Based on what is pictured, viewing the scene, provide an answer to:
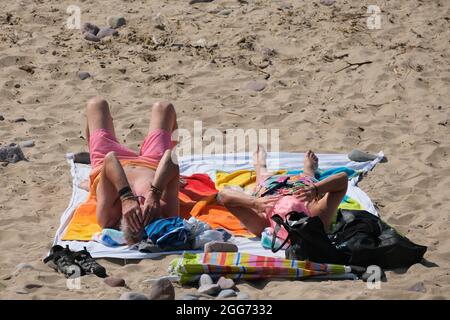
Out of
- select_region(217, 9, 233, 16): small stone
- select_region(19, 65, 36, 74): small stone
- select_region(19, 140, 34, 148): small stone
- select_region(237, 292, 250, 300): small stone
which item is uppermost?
select_region(217, 9, 233, 16): small stone

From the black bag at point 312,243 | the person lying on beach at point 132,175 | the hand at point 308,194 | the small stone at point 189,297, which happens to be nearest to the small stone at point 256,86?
the person lying on beach at point 132,175

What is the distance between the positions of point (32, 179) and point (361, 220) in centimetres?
258

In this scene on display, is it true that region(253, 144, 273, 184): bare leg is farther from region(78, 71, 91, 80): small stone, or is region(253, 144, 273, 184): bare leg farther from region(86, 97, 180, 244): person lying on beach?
region(78, 71, 91, 80): small stone

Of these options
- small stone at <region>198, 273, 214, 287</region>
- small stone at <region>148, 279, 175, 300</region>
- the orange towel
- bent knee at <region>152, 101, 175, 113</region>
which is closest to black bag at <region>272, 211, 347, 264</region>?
small stone at <region>198, 273, 214, 287</region>

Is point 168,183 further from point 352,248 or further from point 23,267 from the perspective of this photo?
point 352,248

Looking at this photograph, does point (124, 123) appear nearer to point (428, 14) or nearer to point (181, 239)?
point (181, 239)

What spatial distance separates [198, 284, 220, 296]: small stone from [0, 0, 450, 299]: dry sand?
48 centimetres

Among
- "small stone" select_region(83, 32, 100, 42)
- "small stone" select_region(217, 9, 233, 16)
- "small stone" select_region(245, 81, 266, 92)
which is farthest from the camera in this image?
"small stone" select_region(217, 9, 233, 16)

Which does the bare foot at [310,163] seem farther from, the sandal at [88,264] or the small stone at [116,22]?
the small stone at [116,22]

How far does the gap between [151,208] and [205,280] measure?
37.5 inches

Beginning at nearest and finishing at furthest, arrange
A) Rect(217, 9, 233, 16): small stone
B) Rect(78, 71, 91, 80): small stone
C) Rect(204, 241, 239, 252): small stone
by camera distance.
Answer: Rect(204, 241, 239, 252): small stone → Rect(78, 71, 91, 80): small stone → Rect(217, 9, 233, 16): small stone

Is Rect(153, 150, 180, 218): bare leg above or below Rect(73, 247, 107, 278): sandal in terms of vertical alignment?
above

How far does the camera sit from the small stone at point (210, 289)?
595 centimetres

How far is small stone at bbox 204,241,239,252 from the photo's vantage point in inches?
253
